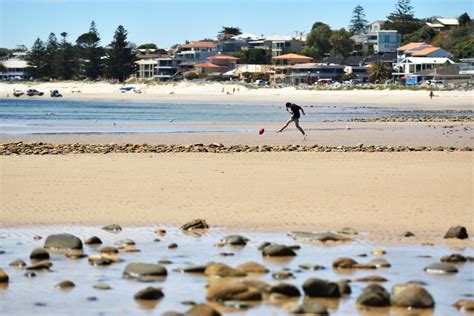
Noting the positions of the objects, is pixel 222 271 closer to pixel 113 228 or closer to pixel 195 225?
pixel 195 225

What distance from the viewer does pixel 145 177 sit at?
1688 centimetres

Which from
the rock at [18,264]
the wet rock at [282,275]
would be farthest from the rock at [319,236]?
the rock at [18,264]

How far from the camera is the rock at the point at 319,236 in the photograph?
36.1 ft

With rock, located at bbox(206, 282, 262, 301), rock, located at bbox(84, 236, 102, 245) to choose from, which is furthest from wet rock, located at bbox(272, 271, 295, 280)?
rock, located at bbox(84, 236, 102, 245)

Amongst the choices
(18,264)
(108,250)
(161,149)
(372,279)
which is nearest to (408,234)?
(372,279)

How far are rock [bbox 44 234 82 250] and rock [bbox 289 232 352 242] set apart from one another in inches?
101

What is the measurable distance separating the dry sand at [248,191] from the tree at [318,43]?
139289mm

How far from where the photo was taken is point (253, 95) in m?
101

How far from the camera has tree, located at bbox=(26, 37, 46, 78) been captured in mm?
153875

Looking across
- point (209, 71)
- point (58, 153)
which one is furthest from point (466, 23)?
point (58, 153)

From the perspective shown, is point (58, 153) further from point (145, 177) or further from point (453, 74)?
point (453, 74)

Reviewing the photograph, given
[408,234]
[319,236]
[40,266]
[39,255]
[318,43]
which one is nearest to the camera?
[40,266]

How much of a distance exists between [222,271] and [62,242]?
2.37 meters

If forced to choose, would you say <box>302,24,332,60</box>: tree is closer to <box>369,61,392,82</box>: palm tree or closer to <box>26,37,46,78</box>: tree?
<box>369,61,392,82</box>: palm tree
